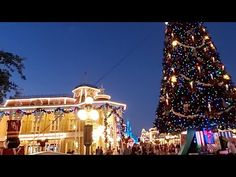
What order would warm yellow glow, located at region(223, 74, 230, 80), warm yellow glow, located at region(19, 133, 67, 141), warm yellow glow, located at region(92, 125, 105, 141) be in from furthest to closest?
warm yellow glow, located at region(19, 133, 67, 141) → warm yellow glow, located at region(92, 125, 105, 141) → warm yellow glow, located at region(223, 74, 230, 80)

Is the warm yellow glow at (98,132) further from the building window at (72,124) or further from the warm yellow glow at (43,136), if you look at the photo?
the warm yellow glow at (43,136)

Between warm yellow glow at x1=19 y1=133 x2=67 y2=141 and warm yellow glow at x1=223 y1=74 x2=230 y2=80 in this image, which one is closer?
warm yellow glow at x1=223 y1=74 x2=230 y2=80

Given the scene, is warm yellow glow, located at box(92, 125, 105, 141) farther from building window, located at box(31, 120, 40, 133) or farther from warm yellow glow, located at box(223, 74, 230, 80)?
warm yellow glow, located at box(223, 74, 230, 80)

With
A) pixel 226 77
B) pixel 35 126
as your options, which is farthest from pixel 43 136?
pixel 226 77

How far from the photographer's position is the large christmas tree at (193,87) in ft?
42.7

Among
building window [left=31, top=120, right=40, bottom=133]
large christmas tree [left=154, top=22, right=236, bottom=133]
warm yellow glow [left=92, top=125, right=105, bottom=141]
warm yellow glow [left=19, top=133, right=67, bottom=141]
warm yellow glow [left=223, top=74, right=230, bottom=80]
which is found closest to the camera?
large christmas tree [left=154, top=22, right=236, bottom=133]

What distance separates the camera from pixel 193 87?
44.4ft

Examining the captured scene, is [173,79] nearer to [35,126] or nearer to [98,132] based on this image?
[98,132]

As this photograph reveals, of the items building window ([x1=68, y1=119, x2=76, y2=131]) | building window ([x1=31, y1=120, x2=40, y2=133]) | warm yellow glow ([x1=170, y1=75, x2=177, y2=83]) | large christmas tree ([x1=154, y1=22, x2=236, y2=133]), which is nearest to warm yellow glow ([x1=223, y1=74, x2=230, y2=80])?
large christmas tree ([x1=154, y1=22, x2=236, y2=133])

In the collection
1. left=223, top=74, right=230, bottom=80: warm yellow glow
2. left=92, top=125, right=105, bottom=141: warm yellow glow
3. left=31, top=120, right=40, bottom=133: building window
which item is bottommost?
left=92, top=125, right=105, bottom=141: warm yellow glow

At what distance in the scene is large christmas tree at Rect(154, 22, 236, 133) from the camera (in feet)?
42.7

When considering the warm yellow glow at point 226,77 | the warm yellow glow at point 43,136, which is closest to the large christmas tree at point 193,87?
the warm yellow glow at point 226,77
